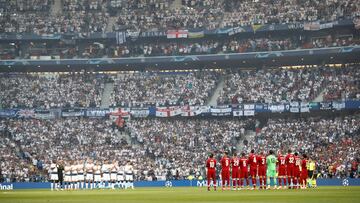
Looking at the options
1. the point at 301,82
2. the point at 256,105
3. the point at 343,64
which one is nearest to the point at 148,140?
the point at 256,105

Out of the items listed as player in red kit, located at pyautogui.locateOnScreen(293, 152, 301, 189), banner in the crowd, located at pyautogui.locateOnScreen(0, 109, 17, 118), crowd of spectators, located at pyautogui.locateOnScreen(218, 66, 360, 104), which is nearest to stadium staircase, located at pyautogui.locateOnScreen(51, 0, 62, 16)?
banner in the crowd, located at pyautogui.locateOnScreen(0, 109, 17, 118)

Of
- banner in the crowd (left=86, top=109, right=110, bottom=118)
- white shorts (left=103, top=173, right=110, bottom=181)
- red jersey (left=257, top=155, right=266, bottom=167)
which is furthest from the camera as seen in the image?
banner in the crowd (left=86, top=109, right=110, bottom=118)

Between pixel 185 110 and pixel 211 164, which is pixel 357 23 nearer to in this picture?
pixel 185 110

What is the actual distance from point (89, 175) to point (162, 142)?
18515mm

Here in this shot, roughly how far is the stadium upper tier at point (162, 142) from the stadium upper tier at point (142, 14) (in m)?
10.6

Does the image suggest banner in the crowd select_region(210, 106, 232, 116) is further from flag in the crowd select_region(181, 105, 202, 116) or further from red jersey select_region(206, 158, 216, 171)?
red jersey select_region(206, 158, 216, 171)

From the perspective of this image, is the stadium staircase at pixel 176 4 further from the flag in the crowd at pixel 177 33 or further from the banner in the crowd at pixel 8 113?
the banner in the crowd at pixel 8 113

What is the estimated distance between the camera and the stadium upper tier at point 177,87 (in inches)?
3123

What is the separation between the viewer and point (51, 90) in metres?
86.9

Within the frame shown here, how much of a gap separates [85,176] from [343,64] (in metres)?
33.4

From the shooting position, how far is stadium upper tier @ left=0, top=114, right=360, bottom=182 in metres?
71.9

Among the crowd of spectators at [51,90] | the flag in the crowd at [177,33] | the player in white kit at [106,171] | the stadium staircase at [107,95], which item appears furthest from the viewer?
the stadium staircase at [107,95]

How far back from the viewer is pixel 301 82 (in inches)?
3167

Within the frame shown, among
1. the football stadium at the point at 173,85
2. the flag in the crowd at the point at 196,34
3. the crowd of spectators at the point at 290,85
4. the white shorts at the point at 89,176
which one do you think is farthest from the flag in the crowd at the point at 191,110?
the white shorts at the point at 89,176
